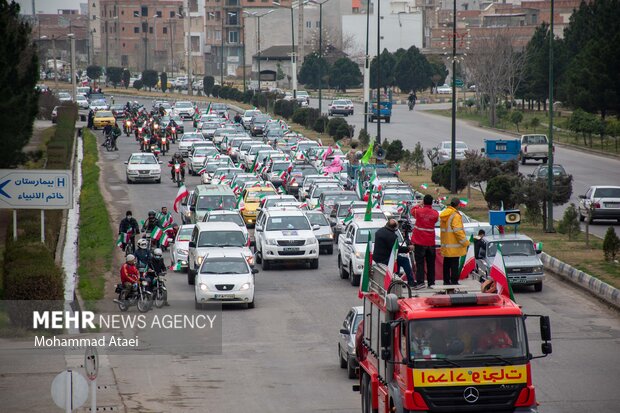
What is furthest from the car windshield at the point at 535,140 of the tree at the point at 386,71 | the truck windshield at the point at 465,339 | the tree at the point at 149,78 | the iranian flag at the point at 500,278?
the tree at the point at 149,78

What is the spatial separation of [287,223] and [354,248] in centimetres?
445

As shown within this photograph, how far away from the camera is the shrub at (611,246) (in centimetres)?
3453

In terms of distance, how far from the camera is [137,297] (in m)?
→ 29.0

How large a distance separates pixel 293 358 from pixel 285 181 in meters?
31.9

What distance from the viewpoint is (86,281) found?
32188mm

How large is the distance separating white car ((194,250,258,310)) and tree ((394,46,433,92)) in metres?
102

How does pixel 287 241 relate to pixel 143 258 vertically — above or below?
below

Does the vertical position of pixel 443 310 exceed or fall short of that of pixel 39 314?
it exceeds it

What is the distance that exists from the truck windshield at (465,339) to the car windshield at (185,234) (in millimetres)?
22379

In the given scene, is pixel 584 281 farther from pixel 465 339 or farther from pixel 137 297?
pixel 465 339

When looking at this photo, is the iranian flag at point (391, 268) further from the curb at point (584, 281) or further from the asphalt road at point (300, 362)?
the curb at point (584, 281)

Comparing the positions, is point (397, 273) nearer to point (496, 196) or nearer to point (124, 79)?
point (496, 196)

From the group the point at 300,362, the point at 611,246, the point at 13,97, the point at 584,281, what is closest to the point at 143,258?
the point at 300,362

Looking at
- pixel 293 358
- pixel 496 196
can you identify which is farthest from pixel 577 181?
pixel 293 358
